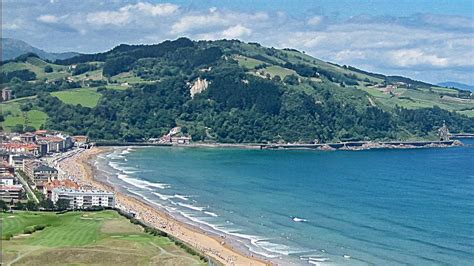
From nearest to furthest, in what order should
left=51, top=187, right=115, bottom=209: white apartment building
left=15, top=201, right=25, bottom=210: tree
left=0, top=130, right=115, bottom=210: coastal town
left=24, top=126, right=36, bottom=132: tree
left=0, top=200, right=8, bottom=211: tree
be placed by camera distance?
left=0, top=200, right=8, bottom=211: tree, left=15, top=201, right=25, bottom=210: tree, left=0, top=130, right=115, bottom=210: coastal town, left=51, top=187, right=115, bottom=209: white apartment building, left=24, top=126, right=36, bottom=132: tree

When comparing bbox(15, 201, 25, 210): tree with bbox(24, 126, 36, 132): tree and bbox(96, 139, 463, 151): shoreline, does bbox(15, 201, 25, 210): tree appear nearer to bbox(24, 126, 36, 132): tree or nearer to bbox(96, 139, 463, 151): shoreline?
bbox(24, 126, 36, 132): tree

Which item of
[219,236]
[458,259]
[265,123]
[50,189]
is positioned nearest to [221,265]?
[219,236]

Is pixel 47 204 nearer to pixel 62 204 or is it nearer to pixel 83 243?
pixel 62 204

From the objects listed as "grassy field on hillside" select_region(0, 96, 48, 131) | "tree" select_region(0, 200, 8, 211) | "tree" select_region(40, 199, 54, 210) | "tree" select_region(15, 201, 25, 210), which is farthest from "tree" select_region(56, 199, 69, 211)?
"grassy field on hillside" select_region(0, 96, 48, 131)

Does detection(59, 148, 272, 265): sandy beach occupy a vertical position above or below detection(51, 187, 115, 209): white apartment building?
below

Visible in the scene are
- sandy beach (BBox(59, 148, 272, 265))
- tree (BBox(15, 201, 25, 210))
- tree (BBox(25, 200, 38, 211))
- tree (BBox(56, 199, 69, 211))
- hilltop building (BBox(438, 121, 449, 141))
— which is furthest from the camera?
hilltop building (BBox(438, 121, 449, 141))

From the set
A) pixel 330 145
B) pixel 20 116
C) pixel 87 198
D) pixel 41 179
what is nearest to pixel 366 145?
pixel 330 145

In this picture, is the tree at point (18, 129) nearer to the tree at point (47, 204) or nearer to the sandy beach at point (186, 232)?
the sandy beach at point (186, 232)
